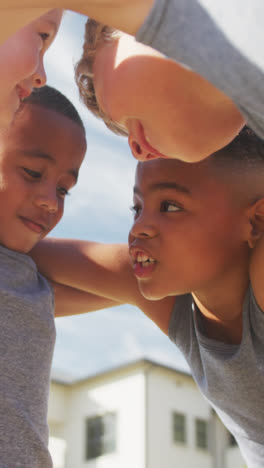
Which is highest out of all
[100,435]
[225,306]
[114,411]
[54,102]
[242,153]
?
[54,102]

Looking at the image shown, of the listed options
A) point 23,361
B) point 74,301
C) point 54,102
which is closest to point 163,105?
point 23,361

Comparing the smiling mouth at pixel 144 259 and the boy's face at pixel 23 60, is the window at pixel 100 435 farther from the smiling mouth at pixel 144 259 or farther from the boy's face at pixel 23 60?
the boy's face at pixel 23 60

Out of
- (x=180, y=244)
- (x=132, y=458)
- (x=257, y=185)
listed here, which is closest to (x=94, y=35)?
(x=180, y=244)

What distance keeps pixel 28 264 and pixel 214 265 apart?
47 centimetres

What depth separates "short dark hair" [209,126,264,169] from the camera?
1345 millimetres

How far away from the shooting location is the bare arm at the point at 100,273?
160 centimetres

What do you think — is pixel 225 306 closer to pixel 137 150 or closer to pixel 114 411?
pixel 137 150

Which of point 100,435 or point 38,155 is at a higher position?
point 38,155

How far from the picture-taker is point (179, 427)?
9.30 meters

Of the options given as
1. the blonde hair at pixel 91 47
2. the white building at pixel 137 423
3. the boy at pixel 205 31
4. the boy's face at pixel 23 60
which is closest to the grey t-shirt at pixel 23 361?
the blonde hair at pixel 91 47

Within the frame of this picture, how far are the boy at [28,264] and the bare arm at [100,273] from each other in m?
0.07

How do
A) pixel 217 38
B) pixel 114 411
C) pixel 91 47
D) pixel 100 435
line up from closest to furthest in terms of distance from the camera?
1. pixel 217 38
2. pixel 91 47
3. pixel 114 411
4. pixel 100 435

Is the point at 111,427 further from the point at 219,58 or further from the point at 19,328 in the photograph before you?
the point at 219,58

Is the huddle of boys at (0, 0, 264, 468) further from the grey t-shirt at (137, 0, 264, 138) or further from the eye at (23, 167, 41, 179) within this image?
the grey t-shirt at (137, 0, 264, 138)
